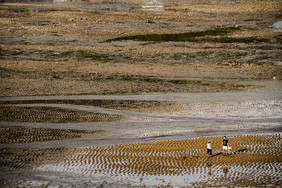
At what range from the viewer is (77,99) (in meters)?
31.0

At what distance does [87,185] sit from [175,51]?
93.4 feet

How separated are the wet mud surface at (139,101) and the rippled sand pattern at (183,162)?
0.17 feet

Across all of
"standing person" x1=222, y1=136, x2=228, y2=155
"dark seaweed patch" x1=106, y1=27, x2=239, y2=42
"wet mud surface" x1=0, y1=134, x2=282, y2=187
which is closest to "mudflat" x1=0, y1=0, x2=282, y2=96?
"dark seaweed patch" x1=106, y1=27, x2=239, y2=42

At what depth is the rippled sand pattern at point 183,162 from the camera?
730 inches

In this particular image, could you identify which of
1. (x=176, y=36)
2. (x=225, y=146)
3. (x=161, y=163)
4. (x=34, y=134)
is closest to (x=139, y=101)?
(x=34, y=134)

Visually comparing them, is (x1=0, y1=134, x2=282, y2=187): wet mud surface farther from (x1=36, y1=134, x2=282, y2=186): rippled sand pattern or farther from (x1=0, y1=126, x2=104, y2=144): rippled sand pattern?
(x1=0, y1=126, x2=104, y2=144): rippled sand pattern

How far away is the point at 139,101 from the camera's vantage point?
30.6 m

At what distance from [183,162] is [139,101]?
10769 millimetres

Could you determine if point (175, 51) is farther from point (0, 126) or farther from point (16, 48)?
point (0, 126)

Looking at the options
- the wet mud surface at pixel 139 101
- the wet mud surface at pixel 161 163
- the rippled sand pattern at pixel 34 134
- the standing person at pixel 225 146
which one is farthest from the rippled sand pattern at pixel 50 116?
the standing person at pixel 225 146

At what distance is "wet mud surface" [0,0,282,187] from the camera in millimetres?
19703

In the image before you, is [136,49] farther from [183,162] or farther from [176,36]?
[183,162]

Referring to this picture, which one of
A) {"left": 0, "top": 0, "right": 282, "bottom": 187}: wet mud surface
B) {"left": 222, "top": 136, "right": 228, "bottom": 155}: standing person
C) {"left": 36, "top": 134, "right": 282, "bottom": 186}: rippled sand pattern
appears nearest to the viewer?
{"left": 36, "top": 134, "right": 282, "bottom": 186}: rippled sand pattern

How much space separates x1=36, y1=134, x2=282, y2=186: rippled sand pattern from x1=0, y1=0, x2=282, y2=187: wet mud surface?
5 centimetres
